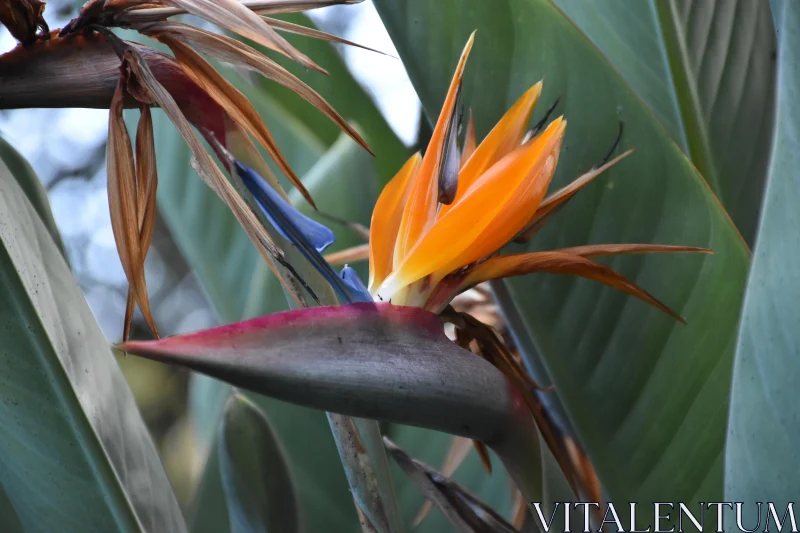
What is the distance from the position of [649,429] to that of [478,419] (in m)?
0.26

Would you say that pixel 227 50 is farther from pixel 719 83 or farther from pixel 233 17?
pixel 719 83

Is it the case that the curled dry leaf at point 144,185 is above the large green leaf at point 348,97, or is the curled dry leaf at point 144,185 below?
below

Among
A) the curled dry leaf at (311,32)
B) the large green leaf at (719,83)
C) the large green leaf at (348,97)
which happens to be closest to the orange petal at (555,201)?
the curled dry leaf at (311,32)

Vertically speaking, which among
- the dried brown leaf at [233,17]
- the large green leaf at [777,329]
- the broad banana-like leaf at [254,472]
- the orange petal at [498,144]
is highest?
the dried brown leaf at [233,17]

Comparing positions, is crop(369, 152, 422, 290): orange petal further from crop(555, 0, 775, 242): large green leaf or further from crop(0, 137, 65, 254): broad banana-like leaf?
crop(555, 0, 775, 242): large green leaf

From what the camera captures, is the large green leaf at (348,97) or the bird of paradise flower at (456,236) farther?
the large green leaf at (348,97)

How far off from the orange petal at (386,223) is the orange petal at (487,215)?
4 centimetres

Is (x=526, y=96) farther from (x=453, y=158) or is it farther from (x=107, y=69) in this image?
(x=107, y=69)

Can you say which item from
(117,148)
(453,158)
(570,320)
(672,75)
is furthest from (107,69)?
(672,75)

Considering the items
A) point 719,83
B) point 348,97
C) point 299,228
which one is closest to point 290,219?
point 299,228

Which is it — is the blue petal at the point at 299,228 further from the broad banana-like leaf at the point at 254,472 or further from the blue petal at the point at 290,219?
the broad banana-like leaf at the point at 254,472

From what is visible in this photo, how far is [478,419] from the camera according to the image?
0.29 meters

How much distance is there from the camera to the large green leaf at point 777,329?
312 mm

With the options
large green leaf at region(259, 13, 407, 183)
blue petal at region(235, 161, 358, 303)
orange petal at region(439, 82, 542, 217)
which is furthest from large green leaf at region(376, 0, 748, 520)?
large green leaf at region(259, 13, 407, 183)
